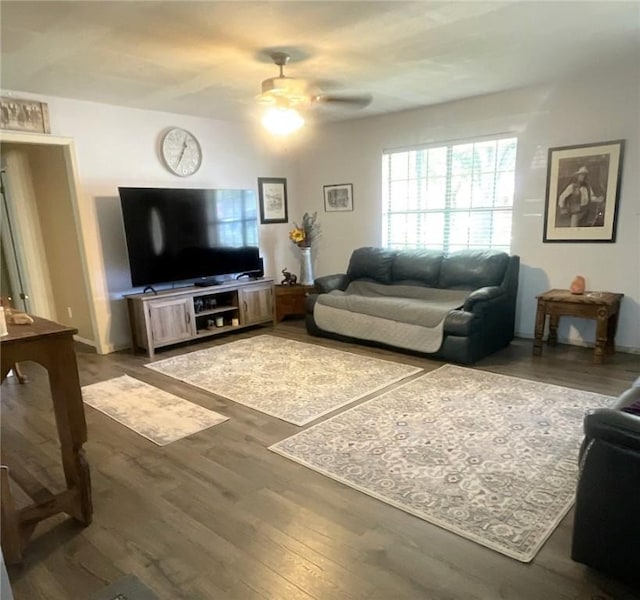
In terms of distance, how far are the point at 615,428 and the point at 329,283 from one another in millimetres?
3977

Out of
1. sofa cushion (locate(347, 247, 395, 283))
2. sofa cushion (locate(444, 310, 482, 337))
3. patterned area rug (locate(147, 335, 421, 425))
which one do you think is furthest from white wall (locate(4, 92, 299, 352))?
sofa cushion (locate(444, 310, 482, 337))

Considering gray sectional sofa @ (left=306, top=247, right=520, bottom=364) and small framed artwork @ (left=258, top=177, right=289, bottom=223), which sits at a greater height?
small framed artwork @ (left=258, top=177, right=289, bottom=223)

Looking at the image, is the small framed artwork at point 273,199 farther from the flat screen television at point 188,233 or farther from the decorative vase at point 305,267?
the decorative vase at point 305,267

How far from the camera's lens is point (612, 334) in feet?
13.7

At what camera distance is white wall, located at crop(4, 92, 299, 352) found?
4.39 m

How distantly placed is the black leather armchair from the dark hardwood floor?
12 cm

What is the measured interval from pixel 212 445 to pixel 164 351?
2331mm

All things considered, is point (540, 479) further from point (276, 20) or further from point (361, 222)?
point (361, 222)

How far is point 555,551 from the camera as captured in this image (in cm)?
182

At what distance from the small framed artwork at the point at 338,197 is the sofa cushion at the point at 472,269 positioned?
5.72 ft

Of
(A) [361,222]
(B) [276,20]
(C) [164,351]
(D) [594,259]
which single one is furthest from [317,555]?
(A) [361,222]

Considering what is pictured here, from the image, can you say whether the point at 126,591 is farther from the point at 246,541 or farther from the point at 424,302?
the point at 424,302

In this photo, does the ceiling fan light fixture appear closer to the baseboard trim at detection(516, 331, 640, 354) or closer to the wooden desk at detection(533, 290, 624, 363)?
the wooden desk at detection(533, 290, 624, 363)

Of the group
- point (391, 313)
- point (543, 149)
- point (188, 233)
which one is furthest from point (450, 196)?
point (188, 233)
